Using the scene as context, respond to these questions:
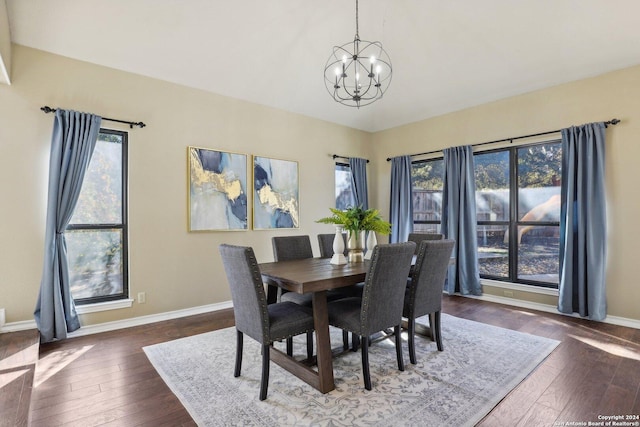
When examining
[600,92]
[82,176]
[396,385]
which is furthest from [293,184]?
[600,92]

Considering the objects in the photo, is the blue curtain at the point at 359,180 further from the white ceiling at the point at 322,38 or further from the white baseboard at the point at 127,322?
the white baseboard at the point at 127,322

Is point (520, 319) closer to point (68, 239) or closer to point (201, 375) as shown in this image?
point (201, 375)

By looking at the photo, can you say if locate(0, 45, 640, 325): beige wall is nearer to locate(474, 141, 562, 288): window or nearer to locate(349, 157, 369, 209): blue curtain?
locate(474, 141, 562, 288): window

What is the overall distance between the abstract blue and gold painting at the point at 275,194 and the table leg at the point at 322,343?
101 inches

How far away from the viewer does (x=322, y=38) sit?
12.3 feet

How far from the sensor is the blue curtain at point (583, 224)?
3.68 m

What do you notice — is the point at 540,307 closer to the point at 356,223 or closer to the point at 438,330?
the point at 438,330

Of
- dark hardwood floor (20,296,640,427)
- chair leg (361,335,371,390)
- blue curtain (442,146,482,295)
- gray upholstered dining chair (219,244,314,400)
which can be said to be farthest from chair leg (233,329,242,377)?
blue curtain (442,146,482,295)

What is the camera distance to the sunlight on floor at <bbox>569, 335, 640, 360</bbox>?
2791 mm

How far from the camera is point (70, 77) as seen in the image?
3332 millimetres

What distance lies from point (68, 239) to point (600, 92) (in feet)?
20.2

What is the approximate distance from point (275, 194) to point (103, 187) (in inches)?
84.9

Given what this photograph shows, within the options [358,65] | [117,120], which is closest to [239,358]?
[117,120]

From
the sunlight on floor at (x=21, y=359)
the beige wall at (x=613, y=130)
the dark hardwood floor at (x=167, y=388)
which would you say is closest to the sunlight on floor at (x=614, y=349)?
the dark hardwood floor at (x=167, y=388)
